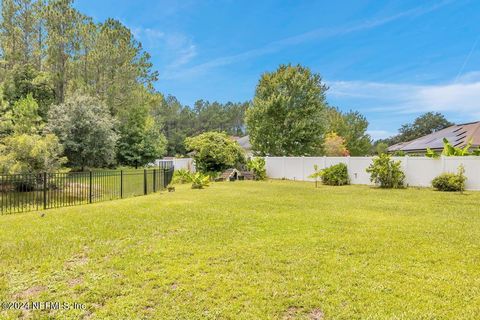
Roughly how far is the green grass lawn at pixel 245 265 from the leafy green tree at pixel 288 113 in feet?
56.5

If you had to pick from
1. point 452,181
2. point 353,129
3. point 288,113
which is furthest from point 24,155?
point 353,129

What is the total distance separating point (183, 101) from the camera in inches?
2532

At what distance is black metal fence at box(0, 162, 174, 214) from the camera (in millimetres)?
10133

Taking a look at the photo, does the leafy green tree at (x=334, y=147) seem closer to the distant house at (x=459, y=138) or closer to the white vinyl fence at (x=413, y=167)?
the distant house at (x=459, y=138)

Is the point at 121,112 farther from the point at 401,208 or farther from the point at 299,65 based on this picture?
the point at 401,208

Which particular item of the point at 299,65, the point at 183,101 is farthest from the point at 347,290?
the point at 183,101

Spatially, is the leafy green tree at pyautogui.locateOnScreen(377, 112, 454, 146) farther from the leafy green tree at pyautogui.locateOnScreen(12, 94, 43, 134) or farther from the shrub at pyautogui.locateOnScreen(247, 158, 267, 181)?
the leafy green tree at pyautogui.locateOnScreen(12, 94, 43, 134)

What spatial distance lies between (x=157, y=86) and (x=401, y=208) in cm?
3040

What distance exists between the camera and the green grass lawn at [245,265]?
298cm

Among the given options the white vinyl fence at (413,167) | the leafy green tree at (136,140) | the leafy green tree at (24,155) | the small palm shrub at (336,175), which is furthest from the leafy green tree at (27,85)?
the small palm shrub at (336,175)

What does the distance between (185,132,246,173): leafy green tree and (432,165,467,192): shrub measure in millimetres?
11564

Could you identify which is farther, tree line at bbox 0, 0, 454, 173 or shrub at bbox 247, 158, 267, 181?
tree line at bbox 0, 0, 454, 173

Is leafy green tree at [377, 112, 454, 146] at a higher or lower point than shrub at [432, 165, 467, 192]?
higher

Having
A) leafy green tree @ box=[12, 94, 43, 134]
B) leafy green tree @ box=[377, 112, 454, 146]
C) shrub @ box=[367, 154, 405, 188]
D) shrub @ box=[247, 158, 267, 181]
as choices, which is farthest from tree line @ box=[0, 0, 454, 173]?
leafy green tree @ box=[377, 112, 454, 146]
